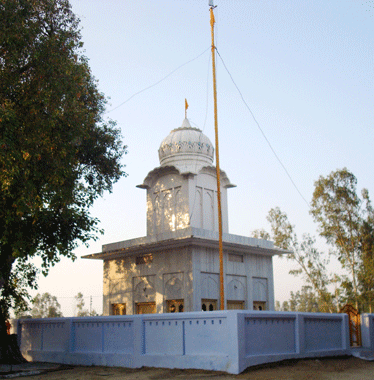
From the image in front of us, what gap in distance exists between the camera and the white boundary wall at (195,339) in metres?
9.84

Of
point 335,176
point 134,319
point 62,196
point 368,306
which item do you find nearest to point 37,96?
point 62,196

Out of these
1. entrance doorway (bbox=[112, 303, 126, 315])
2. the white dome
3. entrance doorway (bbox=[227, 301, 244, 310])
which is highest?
the white dome

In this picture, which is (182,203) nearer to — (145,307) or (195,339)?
(145,307)

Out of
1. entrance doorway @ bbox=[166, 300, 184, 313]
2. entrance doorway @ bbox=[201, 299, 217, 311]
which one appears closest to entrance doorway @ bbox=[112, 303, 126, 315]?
entrance doorway @ bbox=[166, 300, 184, 313]

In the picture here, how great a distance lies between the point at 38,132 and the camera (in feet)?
41.0

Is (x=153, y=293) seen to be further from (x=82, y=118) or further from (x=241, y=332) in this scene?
(x=241, y=332)

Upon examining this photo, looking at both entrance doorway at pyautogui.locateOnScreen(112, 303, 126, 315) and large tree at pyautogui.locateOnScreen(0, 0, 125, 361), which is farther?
entrance doorway at pyautogui.locateOnScreen(112, 303, 126, 315)

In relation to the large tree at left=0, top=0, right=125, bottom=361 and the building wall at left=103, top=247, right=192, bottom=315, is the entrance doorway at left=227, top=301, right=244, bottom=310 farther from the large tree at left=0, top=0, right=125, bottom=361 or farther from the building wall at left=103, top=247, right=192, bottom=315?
the large tree at left=0, top=0, right=125, bottom=361

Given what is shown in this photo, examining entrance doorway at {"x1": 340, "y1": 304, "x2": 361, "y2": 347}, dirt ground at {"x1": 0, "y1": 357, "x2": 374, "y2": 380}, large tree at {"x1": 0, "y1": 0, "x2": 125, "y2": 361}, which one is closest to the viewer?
dirt ground at {"x1": 0, "y1": 357, "x2": 374, "y2": 380}

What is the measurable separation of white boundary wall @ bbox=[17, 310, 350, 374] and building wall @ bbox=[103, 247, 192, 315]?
19.6 ft

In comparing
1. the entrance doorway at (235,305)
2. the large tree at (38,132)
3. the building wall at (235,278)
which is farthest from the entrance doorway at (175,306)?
the large tree at (38,132)

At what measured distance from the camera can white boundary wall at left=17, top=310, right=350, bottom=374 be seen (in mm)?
9836

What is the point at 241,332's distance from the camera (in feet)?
31.7

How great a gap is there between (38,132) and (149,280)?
9919mm
